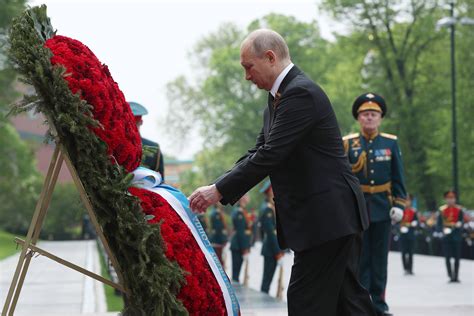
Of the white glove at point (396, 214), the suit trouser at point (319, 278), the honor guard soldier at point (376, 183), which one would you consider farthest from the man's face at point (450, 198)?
the suit trouser at point (319, 278)

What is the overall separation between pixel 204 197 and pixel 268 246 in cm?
1069

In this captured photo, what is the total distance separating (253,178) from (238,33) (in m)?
69.9

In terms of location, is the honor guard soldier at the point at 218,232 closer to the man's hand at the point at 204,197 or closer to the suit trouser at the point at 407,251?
the suit trouser at the point at 407,251

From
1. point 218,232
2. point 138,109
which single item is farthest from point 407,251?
point 138,109

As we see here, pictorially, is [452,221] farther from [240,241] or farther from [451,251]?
[240,241]

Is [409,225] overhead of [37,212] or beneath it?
overhead

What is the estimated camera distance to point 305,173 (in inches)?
218

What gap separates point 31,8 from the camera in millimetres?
5703

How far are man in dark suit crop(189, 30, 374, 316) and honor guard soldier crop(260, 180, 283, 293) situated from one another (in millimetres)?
9802

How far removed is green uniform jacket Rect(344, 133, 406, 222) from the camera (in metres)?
9.60

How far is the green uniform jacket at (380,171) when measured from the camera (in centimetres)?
960

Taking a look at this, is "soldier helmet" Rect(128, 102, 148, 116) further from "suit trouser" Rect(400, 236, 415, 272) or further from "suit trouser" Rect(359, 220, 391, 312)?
"suit trouser" Rect(400, 236, 415, 272)

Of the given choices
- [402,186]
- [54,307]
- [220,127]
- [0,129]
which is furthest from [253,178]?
[220,127]

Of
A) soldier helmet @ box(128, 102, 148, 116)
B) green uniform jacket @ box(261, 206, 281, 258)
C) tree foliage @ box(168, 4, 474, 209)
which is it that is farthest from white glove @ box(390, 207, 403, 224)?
tree foliage @ box(168, 4, 474, 209)
